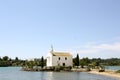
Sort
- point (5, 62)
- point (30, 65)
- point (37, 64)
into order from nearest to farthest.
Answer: point (30, 65), point (37, 64), point (5, 62)

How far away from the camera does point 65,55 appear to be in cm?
9856

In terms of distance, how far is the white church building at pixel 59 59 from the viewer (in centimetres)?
9725

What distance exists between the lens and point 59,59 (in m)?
97.7

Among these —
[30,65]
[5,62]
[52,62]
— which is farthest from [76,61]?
[5,62]

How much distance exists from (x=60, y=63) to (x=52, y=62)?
3262mm

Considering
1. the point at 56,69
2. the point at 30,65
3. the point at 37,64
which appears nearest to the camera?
the point at 56,69

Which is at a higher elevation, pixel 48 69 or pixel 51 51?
pixel 51 51

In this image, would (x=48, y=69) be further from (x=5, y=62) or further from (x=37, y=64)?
(x=5, y=62)

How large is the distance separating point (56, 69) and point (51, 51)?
8.47 m

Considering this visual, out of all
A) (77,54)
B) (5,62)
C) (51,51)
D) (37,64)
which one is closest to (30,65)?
(37,64)

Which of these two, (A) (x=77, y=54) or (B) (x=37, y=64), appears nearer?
(A) (x=77, y=54)

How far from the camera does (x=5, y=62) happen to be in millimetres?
196000

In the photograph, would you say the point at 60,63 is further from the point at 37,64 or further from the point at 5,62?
the point at 5,62

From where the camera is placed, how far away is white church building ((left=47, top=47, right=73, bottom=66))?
319 feet
